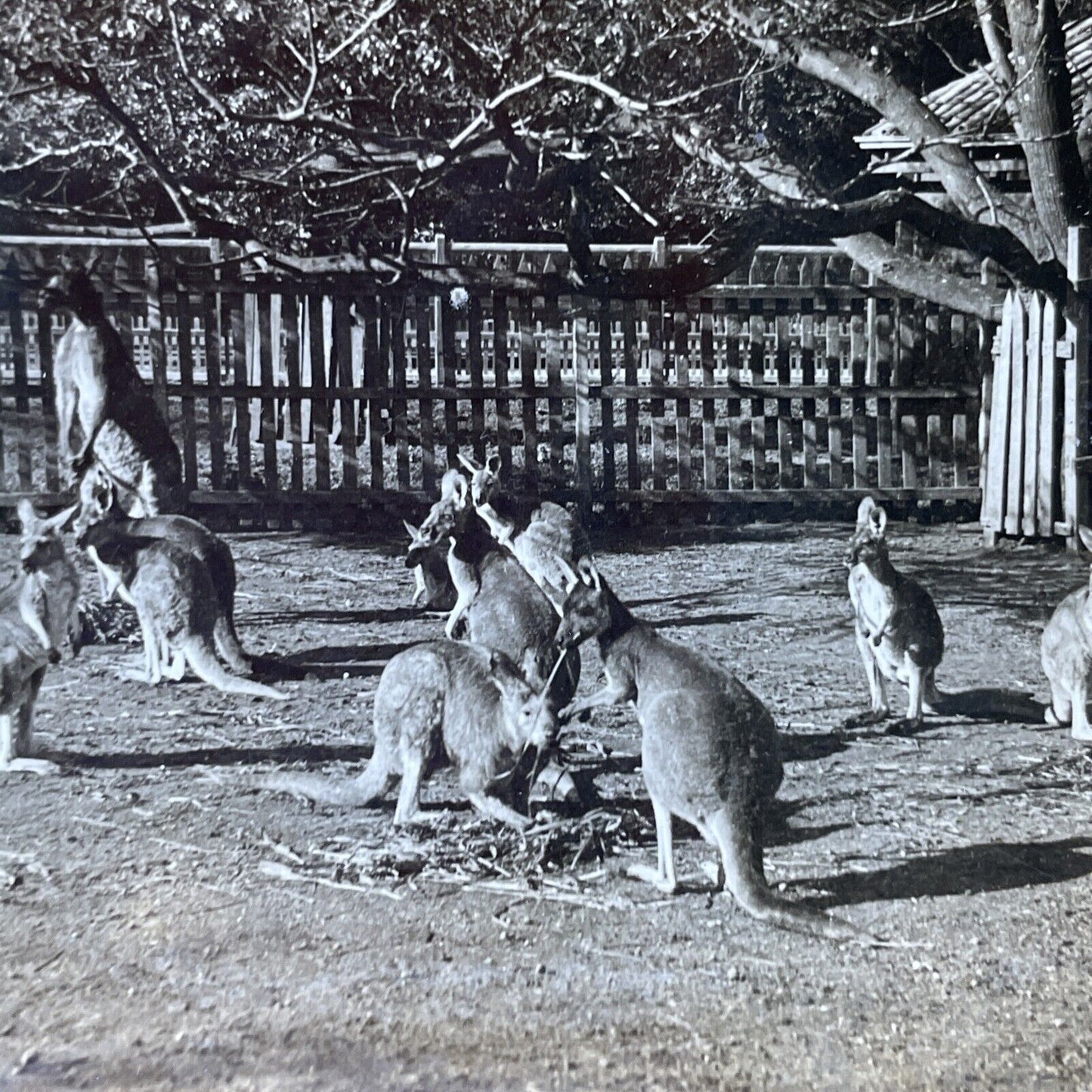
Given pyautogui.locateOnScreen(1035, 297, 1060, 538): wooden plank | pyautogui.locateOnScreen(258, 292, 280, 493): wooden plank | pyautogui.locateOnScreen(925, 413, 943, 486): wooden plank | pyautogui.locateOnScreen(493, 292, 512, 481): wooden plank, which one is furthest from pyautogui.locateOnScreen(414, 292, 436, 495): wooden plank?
pyautogui.locateOnScreen(1035, 297, 1060, 538): wooden plank

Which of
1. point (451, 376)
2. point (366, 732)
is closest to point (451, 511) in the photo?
point (451, 376)

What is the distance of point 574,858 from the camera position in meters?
1.94

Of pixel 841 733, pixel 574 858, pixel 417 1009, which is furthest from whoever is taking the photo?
pixel 841 733

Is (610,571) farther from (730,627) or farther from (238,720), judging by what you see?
(238,720)

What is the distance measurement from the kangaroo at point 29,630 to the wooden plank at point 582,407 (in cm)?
83

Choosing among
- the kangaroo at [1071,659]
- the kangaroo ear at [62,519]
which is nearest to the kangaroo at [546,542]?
the kangaroo ear at [62,519]

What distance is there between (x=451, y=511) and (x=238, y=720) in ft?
1.62

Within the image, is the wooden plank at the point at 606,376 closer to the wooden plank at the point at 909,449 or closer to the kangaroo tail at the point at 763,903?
the wooden plank at the point at 909,449

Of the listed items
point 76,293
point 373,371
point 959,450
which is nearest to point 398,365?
point 373,371

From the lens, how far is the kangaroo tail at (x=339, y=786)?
1961 mm

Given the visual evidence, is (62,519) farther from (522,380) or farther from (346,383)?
(522,380)

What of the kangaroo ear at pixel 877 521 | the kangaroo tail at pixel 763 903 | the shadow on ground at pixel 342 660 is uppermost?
the kangaroo ear at pixel 877 521

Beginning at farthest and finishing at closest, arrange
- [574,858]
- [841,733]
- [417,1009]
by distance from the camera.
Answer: [841,733] → [574,858] → [417,1009]

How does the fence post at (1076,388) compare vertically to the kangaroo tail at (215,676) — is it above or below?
above
